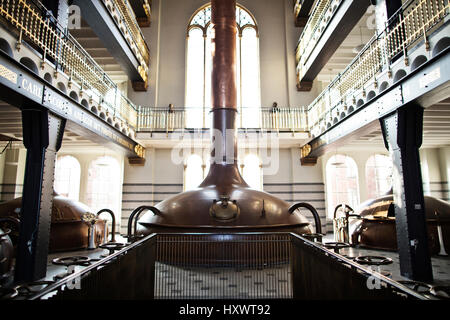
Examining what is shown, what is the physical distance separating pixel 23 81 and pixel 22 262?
9.89 feet

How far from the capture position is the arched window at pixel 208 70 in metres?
14.0

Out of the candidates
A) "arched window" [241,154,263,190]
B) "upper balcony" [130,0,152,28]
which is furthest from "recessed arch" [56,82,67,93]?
"upper balcony" [130,0,152,28]

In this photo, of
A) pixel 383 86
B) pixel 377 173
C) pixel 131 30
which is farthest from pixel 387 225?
pixel 131 30

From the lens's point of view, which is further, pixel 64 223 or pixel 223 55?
pixel 64 223

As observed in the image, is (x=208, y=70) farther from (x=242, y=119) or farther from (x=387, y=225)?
(x=387, y=225)

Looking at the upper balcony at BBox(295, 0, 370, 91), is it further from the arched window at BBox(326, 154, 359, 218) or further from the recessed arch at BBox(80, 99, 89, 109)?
the recessed arch at BBox(80, 99, 89, 109)

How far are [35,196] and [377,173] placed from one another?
45.3 feet

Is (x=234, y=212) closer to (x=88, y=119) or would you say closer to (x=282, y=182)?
(x=88, y=119)

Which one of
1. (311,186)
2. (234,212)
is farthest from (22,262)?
(311,186)

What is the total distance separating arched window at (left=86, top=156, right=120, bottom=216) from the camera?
13.8 m

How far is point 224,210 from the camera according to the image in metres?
6.27

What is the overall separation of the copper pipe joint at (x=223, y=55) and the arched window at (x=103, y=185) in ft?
26.5

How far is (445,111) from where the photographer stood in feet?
23.2

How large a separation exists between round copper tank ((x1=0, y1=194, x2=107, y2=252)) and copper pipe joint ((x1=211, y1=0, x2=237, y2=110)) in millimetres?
5162
